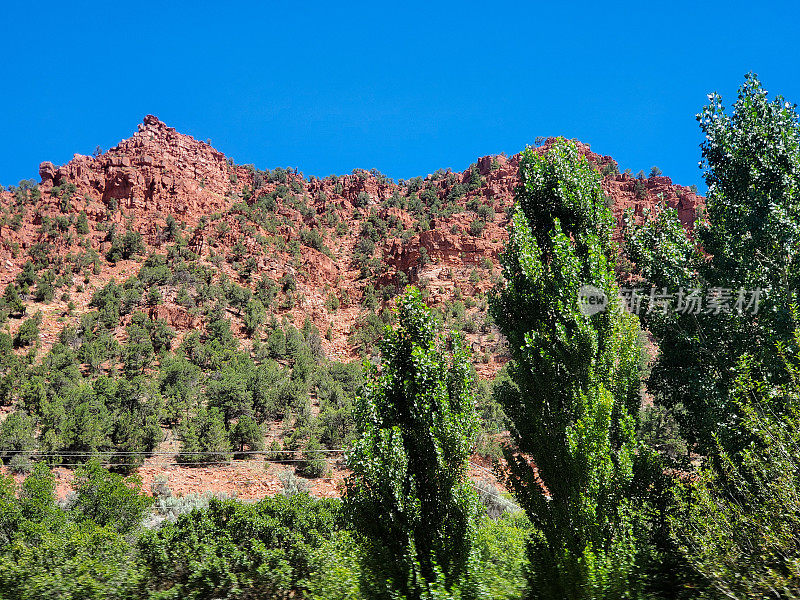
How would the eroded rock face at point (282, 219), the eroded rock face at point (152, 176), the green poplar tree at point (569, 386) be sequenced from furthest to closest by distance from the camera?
the eroded rock face at point (152, 176) → the eroded rock face at point (282, 219) → the green poplar tree at point (569, 386)

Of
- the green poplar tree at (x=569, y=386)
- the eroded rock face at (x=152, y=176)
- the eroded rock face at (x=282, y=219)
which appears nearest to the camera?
the green poplar tree at (x=569, y=386)

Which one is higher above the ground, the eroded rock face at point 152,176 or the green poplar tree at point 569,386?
the eroded rock face at point 152,176

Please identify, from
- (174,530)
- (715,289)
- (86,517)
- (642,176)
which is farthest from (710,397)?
(642,176)

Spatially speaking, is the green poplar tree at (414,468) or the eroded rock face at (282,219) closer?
the green poplar tree at (414,468)

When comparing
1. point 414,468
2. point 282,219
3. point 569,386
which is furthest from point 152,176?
point 569,386

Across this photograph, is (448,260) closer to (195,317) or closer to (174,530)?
(195,317)

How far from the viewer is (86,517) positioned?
60.6 feet

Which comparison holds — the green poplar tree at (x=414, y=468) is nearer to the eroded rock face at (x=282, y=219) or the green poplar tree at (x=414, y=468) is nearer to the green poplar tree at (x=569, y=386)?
the green poplar tree at (x=569, y=386)

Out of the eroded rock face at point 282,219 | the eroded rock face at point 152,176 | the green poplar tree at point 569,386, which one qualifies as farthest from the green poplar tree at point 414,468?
the eroded rock face at point 152,176

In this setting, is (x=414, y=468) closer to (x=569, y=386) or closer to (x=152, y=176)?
(x=569, y=386)

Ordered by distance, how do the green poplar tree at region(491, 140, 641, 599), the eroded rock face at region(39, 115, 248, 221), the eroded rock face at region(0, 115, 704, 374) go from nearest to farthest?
the green poplar tree at region(491, 140, 641, 599) → the eroded rock face at region(0, 115, 704, 374) → the eroded rock face at region(39, 115, 248, 221)

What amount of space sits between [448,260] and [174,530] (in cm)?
4602

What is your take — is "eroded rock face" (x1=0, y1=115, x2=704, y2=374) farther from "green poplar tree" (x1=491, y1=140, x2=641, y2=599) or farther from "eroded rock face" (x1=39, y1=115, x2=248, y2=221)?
"green poplar tree" (x1=491, y1=140, x2=641, y2=599)

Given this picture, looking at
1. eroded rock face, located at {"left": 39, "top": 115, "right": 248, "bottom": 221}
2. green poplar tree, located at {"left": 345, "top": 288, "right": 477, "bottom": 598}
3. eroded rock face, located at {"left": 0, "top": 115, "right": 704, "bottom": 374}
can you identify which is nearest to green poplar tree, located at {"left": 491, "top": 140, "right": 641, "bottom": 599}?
green poplar tree, located at {"left": 345, "top": 288, "right": 477, "bottom": 598}
